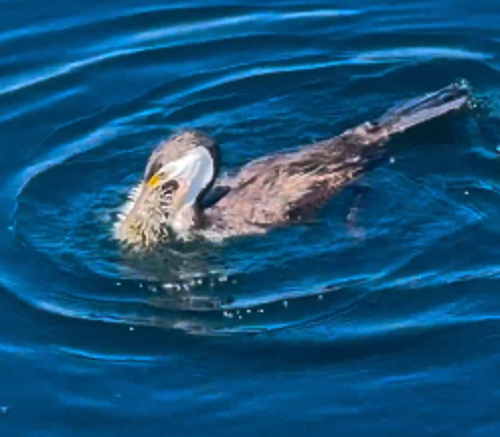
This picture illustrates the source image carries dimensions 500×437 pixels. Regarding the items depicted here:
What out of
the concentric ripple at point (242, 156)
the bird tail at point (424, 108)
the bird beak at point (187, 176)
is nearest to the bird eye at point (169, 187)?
the bird beak at point (187, 176)

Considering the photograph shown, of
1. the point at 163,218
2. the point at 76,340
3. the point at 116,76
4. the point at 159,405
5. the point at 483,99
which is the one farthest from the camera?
the point at 116,76

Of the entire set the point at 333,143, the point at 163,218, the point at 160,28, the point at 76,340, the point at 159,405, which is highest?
the point at 160,28

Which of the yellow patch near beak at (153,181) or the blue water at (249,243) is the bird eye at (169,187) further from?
the blue water at (249,243)

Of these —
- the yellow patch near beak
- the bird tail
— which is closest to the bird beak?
the yellow patch near beak

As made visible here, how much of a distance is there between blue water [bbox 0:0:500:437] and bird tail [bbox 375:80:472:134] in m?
0.13

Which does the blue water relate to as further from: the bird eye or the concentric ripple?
the bird eye

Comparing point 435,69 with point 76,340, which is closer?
point 76,340

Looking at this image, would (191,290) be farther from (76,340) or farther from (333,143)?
(333,143)

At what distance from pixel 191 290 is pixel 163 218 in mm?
888

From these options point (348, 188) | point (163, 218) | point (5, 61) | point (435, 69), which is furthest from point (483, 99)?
point (5, 61)

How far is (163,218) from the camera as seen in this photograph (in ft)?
35.2

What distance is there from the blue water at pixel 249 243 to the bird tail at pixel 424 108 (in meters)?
0.13

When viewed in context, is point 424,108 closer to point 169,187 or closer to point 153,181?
point 169,187

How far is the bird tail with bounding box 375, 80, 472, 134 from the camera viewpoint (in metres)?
11.5
